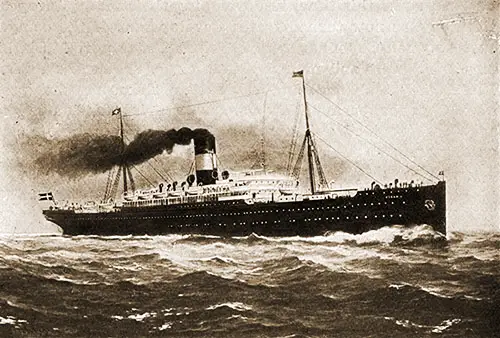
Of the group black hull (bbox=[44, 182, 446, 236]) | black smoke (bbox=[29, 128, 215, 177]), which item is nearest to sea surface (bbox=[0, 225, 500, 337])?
black hull (bbox=[44, 182, 446, 236])

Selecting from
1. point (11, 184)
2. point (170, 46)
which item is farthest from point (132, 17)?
point (11, 184)

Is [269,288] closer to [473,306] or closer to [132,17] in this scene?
[473,306]

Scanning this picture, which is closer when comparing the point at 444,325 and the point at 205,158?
the point at 444,325

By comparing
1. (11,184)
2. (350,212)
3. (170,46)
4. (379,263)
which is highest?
(170,46)

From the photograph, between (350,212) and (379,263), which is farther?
(350,212)

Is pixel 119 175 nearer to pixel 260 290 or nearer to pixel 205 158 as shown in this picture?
pixel 205 158

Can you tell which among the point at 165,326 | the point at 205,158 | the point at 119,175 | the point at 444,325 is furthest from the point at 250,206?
the point at 444,325

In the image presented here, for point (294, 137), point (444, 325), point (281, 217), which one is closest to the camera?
point (444, 325)
